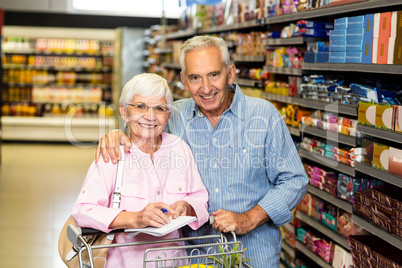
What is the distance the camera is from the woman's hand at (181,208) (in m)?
2.19

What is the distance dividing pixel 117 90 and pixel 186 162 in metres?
9.29

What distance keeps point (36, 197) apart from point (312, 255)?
4553 millimetres

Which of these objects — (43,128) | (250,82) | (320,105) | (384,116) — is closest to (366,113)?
(384,116)

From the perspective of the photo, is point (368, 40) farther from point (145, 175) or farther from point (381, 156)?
point (145, 175)

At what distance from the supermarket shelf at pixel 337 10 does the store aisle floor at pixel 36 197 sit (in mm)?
2897

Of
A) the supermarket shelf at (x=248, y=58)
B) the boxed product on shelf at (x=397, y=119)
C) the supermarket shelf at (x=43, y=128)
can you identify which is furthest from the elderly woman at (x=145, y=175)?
the supermarket shelf at (x=43, y=128)

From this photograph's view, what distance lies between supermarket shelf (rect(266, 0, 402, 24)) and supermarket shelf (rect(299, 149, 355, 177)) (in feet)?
3.06

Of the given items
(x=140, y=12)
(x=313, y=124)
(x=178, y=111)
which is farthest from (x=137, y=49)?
(x=178, y=111)

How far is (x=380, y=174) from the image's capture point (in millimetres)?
2754

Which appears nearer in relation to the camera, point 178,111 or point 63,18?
point 178,111

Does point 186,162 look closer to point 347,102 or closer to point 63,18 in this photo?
point 347,102

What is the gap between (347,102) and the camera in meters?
3.28

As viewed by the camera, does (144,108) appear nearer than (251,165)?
Yes

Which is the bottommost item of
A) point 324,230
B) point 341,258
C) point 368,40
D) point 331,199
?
Result: point 341,258
